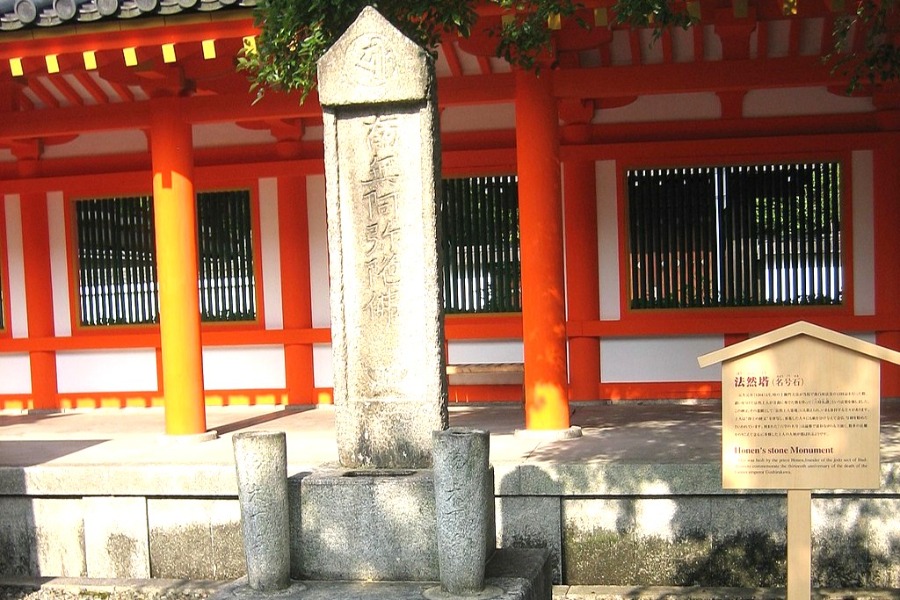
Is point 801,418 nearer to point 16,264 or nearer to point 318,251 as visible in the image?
point 318,251

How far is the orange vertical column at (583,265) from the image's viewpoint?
10.6 metres

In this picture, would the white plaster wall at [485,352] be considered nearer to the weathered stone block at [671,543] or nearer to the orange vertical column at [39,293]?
the weathered stone block at [671,543]

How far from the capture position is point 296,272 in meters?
11.2

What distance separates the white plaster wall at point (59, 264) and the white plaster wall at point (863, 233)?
7986 millimetres

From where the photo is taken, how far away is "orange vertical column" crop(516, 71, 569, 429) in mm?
8477

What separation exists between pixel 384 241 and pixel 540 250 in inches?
122

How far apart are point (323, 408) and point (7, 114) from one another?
13.3ft

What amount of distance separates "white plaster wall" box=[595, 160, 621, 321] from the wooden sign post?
19.2ft

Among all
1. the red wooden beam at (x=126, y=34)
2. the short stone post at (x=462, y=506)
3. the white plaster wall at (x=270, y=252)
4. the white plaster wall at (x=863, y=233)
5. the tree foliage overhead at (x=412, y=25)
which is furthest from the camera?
the white plaster wall at (x=270, y=252)

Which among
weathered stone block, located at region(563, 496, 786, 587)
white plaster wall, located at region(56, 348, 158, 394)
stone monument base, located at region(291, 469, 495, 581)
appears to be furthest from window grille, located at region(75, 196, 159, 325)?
stone monument base, located at region(291, 469, 495, 581)

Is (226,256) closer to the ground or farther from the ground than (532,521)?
farther from the ground

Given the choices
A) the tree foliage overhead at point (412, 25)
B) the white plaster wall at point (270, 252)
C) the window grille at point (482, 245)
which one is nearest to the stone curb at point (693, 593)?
the tree foliage overhead at point (412, 25)

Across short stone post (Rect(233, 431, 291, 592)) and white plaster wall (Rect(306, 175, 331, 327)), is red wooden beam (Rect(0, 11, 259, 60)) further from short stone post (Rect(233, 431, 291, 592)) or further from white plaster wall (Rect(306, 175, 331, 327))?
short stone post (Rect(233, 431, 291, 592))

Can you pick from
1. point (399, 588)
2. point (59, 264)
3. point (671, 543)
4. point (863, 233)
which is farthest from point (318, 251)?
point (399, 588)
